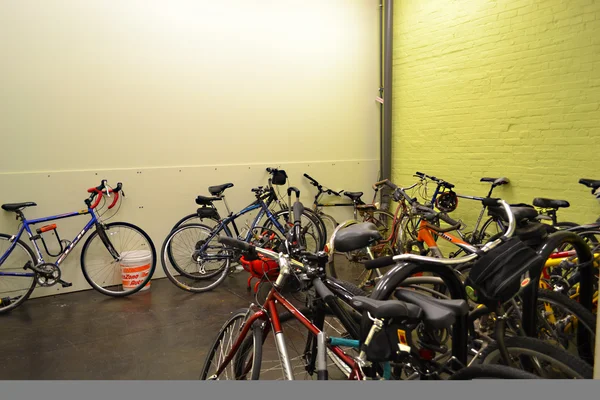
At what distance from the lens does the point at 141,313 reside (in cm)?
380

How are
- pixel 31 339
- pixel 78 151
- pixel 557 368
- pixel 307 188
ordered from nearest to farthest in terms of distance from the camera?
pixel 557 368, pixel 31 339, pixel 78 151, pixel 307 188

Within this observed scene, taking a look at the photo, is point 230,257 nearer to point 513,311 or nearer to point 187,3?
point 187,3

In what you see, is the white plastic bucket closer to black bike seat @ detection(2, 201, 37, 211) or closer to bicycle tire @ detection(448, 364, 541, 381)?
black bike seat @ detection(2, 201, 37, 211)

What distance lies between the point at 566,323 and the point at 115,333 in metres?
3.13

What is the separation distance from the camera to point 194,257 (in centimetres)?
445

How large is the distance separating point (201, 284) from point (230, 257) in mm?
430

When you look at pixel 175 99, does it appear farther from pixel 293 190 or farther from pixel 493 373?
pixel 493 373

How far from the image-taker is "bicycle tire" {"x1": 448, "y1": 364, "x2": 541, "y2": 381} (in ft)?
4.24

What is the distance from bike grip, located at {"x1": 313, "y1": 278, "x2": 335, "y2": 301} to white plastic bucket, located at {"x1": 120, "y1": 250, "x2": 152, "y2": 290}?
304 cm

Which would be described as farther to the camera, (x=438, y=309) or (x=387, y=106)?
(x=387, y=106)

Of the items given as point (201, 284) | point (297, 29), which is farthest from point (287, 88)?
point (201, 284)

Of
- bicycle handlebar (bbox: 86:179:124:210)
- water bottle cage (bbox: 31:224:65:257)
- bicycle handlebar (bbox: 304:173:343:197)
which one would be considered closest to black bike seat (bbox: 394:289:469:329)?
bicycle handlebar (bbox: 86:179:124:210)

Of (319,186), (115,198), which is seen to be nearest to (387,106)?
(319,186)

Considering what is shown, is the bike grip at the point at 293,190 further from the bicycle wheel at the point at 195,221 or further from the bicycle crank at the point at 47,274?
the bicycle crank at the point at 47,274
